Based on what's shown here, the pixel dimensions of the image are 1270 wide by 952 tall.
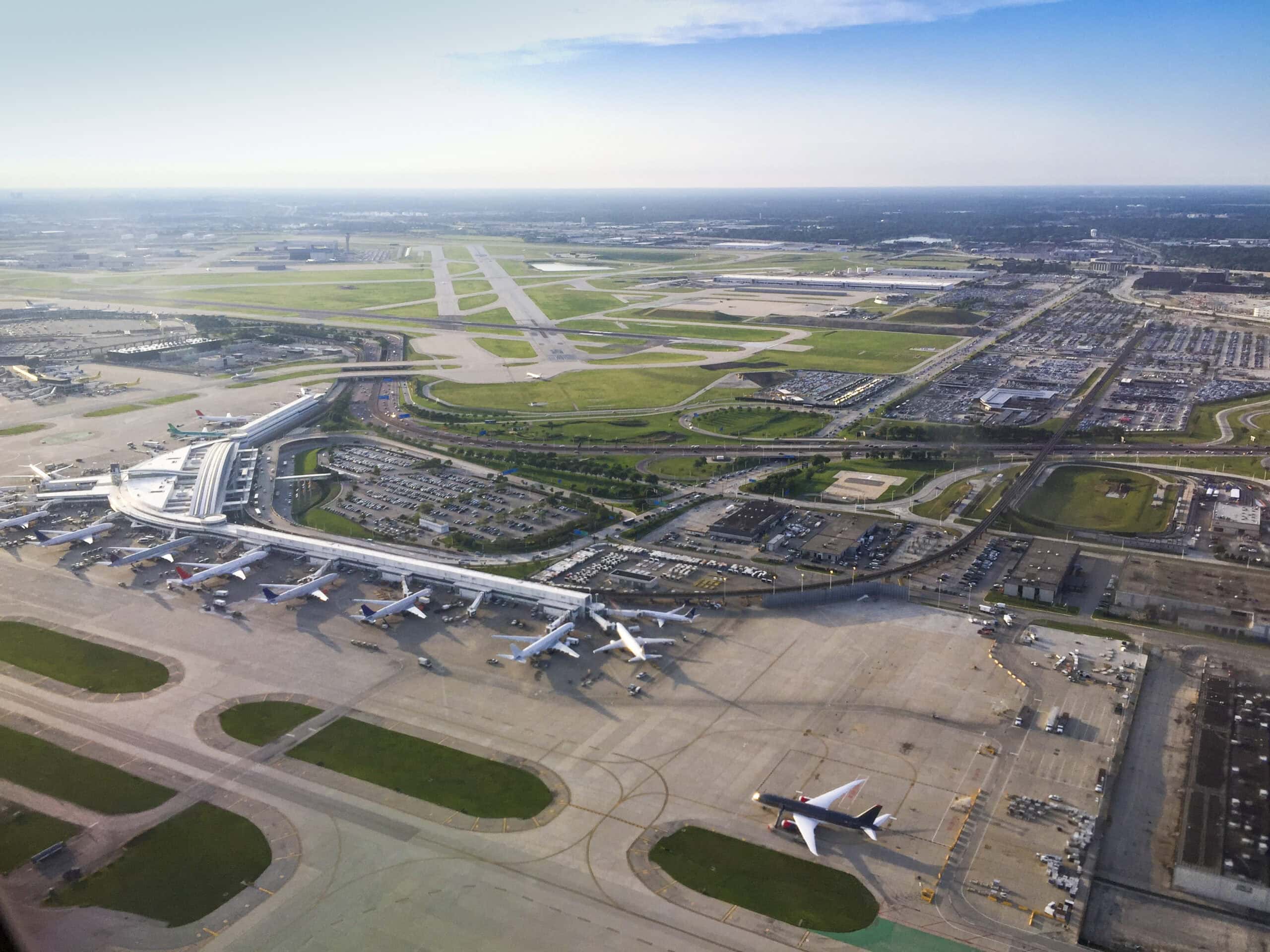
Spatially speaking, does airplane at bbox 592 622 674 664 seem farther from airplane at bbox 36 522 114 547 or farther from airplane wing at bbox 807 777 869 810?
airplane at bbox 36 522 114 547

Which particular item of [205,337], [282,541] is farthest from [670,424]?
[205,337]

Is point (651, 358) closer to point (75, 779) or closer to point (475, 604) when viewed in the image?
point (475, 604)

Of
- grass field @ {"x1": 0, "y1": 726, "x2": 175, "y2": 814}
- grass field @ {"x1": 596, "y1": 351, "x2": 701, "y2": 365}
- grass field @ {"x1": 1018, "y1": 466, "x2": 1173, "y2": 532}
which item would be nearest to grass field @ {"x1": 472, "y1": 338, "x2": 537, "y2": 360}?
grass field @ {"x1": 596, "y1": 351, "x2": 701, "y2": 365}

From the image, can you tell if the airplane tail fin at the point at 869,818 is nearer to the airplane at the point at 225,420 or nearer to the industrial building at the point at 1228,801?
the industrial building at the point at 1228,801

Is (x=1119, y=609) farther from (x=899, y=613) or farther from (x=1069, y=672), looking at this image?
(x=899, y=613)

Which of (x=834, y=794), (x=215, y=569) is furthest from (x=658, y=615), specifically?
(x=215, y=569)

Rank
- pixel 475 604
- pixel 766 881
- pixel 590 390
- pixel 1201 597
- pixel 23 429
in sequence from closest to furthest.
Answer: pixel 766 881, pixel 1201 597, pixel 475 604, pixel 23 429, pixel 590 390
